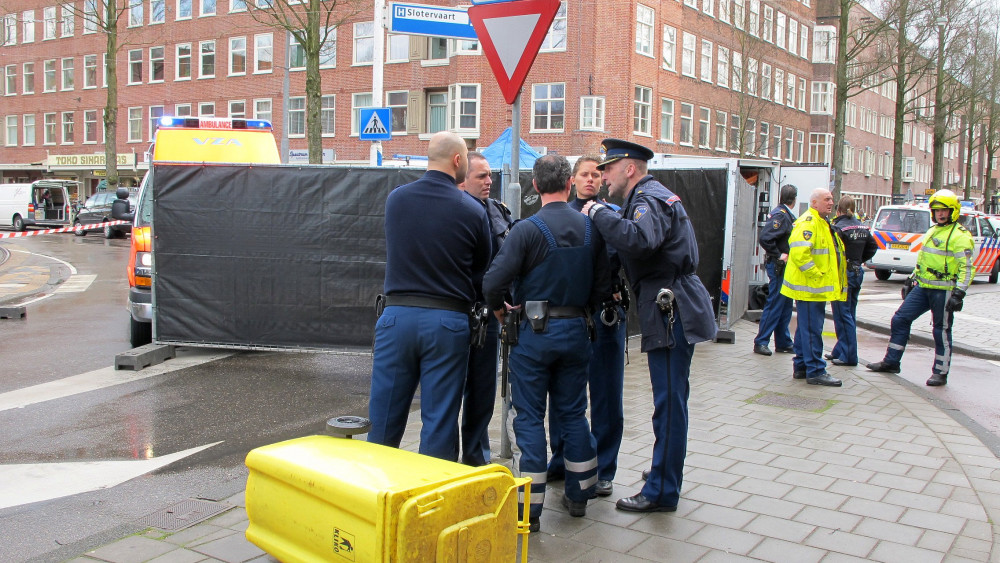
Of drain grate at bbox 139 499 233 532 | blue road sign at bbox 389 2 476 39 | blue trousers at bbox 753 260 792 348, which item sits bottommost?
drain grate at bbox 139 499 233 532

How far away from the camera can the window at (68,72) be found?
52.6 meters

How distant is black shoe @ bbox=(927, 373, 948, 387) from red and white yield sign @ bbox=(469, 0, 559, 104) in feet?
20.0

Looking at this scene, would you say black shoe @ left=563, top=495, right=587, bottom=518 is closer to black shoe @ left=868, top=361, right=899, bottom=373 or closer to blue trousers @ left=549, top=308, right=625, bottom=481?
blue trousers @ left=549, top=308, right=625, bottom=481

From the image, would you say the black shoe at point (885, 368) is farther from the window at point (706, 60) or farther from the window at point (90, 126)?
the window at point (90, 126)

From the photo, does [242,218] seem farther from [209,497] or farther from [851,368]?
[851,368]

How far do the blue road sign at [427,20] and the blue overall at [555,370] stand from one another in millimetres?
7248

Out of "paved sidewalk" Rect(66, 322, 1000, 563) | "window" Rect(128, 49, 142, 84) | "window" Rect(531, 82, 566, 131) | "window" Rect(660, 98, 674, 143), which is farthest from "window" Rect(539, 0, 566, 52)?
"paved sidewalk" Rect(66, 322, 1000, 563)

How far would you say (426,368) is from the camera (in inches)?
164

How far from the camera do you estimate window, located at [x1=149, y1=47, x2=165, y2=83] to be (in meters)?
48.0

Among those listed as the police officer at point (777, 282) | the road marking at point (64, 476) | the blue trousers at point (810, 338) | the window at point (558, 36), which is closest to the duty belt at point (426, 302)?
the road marking at point (64, 476)

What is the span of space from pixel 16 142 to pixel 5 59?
5.77 meters

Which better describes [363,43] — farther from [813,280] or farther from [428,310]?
[428,310]

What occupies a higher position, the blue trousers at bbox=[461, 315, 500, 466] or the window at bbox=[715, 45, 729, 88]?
the window at bbox=[715, 45, 729, 88]

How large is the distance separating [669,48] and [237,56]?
22.9 metres
